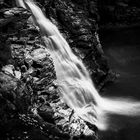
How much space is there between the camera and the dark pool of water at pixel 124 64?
23191 millimetres

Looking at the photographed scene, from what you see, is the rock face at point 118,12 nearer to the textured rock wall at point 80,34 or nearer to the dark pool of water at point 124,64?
the dark pool of water at point 124,64

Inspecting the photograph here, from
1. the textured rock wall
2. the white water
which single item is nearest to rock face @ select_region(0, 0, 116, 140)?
the white water

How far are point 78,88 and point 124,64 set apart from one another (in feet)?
42.1

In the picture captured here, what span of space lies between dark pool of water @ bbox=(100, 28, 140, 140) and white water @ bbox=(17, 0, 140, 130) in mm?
1260

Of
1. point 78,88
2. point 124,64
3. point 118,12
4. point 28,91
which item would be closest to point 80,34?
point 124,64

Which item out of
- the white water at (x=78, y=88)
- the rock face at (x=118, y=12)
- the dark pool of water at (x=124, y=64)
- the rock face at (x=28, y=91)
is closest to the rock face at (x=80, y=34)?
the white water at (x=78, y=88)

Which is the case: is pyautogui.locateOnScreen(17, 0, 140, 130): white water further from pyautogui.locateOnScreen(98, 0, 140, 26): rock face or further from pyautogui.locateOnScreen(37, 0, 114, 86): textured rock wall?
pyautogui.locateOnScreen(98, 0, 140, 26): rock face

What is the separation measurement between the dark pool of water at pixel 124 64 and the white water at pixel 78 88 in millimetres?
1260

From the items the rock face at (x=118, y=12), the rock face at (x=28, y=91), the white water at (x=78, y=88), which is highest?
the rock face at (x=28, y=91)

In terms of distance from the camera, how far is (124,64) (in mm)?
37656

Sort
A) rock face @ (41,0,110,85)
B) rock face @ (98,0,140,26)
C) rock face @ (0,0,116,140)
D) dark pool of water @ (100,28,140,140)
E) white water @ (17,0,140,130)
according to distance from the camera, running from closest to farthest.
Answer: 1. rock face @ (0,0,116,140)
2. dark pool of water @ (100,28,140,140)
3. white water @ (17,0,140,130)
4. rock face @ (41,0,110,85)
5. rock face @ (98,0,140,26)

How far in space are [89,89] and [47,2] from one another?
10.2 meters

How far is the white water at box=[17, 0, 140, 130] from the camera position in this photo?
24906 mm

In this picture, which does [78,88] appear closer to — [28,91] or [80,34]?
[28,91]
